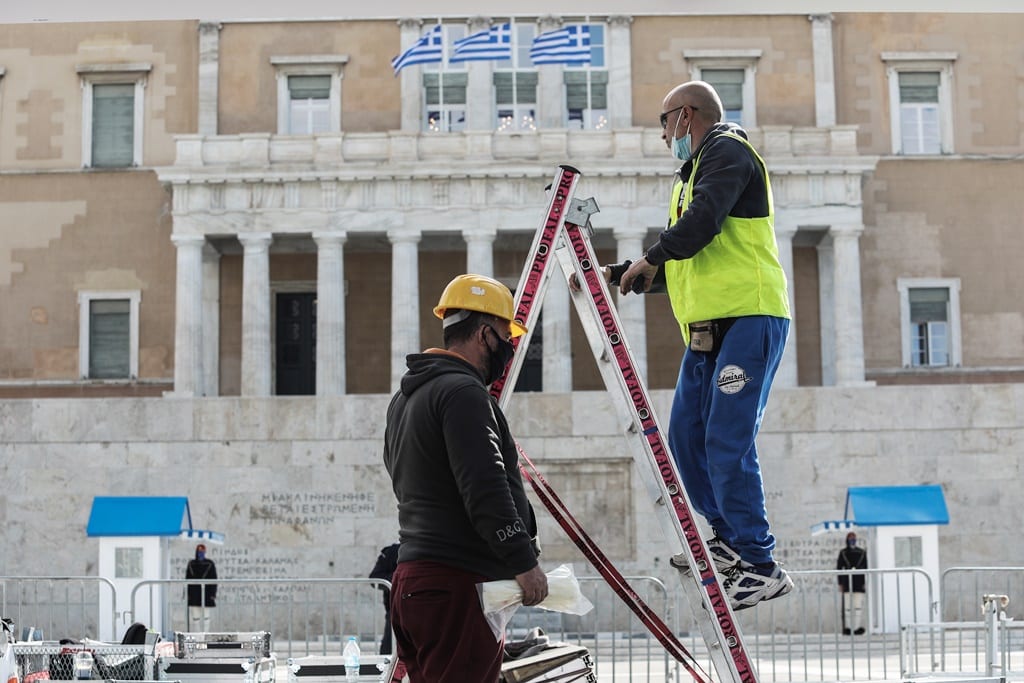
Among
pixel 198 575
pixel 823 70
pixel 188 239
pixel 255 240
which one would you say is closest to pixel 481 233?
pixel 255 240

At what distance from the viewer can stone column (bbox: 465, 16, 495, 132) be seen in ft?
115

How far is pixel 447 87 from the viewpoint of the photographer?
3575 centimetres

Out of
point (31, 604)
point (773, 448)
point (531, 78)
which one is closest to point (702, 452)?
point (31, 604)

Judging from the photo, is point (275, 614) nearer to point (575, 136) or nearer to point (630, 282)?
point (575, 136)

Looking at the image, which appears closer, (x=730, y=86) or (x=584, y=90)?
(x=584, y=90)

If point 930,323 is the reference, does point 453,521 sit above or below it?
below

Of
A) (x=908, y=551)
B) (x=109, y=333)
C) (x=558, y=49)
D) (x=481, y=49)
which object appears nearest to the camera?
(x=908, y=551)

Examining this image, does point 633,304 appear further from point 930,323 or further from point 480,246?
point 930,323

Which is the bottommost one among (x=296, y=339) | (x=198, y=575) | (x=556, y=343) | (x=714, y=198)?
(x=198, y=575)

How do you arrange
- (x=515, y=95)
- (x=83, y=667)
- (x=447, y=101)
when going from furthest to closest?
(x=447, y=101)
(x=515, y=95)
(x=83, y=667)

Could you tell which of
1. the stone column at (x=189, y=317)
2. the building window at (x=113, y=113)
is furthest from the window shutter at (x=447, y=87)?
the building window at (x=113, y=113)

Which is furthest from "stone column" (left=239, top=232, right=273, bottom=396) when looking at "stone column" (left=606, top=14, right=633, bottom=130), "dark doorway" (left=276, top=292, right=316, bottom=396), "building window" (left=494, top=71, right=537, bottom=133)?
"stone column" (left=606, top=14, right=633, bottom=130)

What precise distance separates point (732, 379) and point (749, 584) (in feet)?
2.38

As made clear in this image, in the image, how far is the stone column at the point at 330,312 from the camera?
33.2 m
